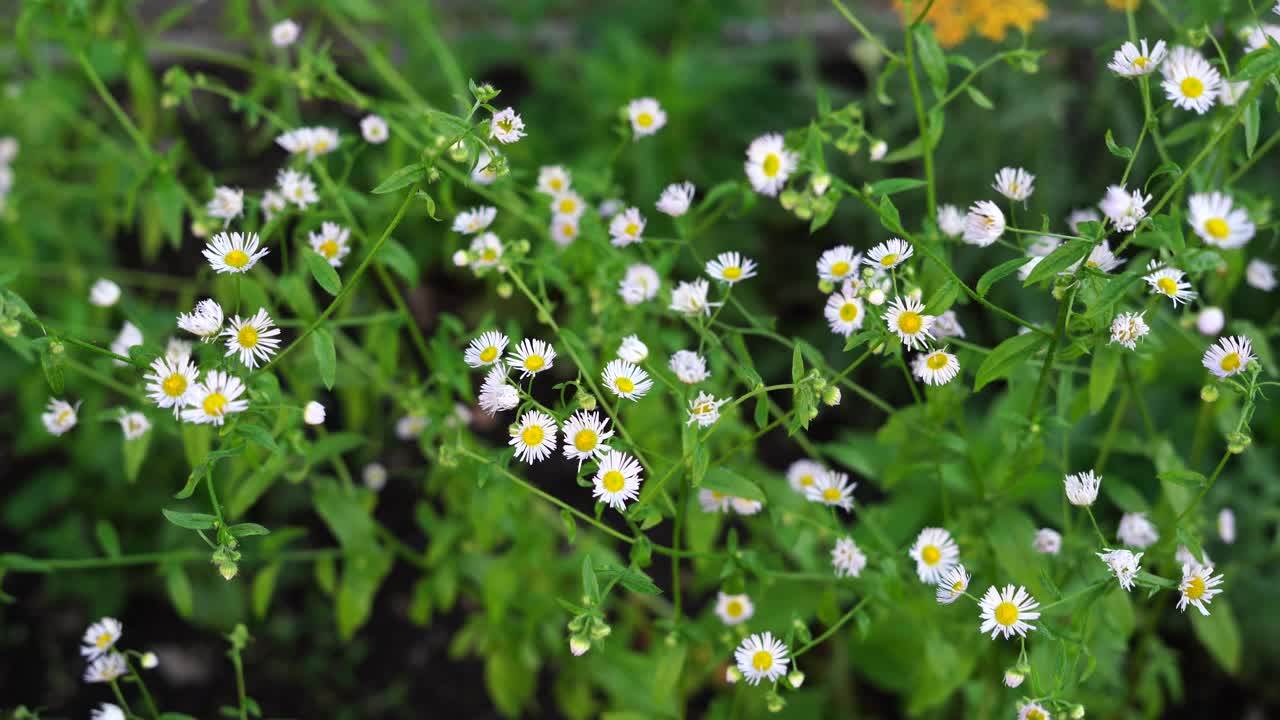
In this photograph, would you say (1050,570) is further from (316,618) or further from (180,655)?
(180,655)

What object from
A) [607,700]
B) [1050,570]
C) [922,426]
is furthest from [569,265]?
[607,700]

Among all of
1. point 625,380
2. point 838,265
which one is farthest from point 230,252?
point 838,265

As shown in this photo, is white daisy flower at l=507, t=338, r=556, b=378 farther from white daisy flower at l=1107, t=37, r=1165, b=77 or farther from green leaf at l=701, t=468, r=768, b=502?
white daisy flower at l=1107, t=37, r=1165, b=77

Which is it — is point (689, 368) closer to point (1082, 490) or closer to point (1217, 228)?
point (1082, 490)

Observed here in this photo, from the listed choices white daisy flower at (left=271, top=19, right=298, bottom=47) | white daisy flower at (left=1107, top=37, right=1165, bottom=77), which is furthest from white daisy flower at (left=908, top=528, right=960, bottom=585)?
white daisy flower at (left=271, top=19, right=298, bottom=47)

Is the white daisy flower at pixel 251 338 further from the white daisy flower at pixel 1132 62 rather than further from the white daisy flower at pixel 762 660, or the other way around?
the white daisy flower at pixel 1132 62
